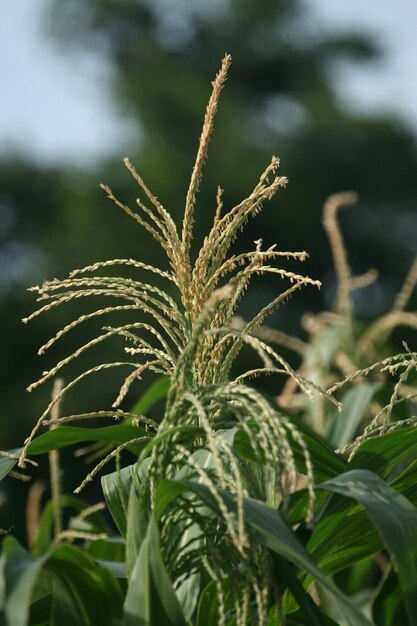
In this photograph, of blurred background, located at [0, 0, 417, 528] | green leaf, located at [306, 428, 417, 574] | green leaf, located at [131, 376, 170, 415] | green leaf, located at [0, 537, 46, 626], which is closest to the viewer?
green leaf, located at [0, 537, 46, 626]

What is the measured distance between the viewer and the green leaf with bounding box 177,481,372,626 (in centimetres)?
77

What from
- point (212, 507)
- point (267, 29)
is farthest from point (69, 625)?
point (267, 29)

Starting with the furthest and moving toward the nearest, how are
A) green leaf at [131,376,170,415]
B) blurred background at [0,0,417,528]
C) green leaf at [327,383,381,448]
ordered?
blurred background at [0,0,417,528] → green leaf at [327,383,381,448] → green leaf at [131,376,170,415]

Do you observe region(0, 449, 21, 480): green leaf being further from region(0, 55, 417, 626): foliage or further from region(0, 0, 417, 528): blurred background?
region(0, 0, 417, 528): blurred background

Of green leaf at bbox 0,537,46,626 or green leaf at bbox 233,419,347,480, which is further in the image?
green leaf at bbox 233,419,347,480

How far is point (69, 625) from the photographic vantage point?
2.90ft

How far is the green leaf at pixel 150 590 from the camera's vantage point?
2.60 feet

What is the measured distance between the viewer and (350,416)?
1.85 meters

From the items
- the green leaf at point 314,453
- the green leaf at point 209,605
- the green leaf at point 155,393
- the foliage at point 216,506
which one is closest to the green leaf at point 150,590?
the foliage at point 216,506

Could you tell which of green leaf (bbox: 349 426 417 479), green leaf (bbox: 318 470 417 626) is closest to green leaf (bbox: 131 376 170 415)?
green leaf (bbox: 349 426 417 479)

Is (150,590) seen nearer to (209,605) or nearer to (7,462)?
(209,605)

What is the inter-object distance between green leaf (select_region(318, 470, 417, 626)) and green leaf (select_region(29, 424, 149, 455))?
281 mm

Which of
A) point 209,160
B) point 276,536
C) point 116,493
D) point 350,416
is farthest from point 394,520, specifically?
point 209,160

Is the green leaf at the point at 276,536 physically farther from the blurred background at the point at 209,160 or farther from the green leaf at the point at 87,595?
the blurred background at the point at 209,160
